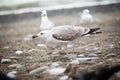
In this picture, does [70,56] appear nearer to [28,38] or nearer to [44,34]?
[44,34]

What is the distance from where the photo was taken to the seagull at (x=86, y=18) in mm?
1391

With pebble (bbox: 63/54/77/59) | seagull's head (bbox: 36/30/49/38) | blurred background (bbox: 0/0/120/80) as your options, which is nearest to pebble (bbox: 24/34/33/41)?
blurred background (bbox: 0/0/120/80)

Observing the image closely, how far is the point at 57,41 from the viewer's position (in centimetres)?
135

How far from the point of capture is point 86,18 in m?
1.40

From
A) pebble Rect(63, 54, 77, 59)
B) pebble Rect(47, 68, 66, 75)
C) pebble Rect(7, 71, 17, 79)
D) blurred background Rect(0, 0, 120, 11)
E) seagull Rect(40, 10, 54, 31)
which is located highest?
blurred background Rect(0, 0, 120, 11)

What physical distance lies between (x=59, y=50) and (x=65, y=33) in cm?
10

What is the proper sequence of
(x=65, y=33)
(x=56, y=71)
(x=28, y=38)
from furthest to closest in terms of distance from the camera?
(x=28, y=38) → (x=65, y=33) → (x=56, y=71)

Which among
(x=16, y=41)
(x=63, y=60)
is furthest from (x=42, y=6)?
(x=63, y=60)

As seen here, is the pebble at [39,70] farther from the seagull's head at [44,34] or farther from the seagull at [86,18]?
the seagull at [86,18]

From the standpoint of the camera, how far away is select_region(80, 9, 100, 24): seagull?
4.56 ft

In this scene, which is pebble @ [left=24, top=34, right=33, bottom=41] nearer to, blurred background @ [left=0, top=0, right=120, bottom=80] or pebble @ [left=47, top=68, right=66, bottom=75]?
blurred background @ [left=0, top=0, right=120, bottom=80]

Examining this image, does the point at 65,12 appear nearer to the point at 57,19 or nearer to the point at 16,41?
the point at 57,19

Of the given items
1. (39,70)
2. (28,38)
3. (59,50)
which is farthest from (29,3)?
(39,70)

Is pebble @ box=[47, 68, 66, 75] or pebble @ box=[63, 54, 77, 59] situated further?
pebble @ box=[63, 54, 77, 59]
